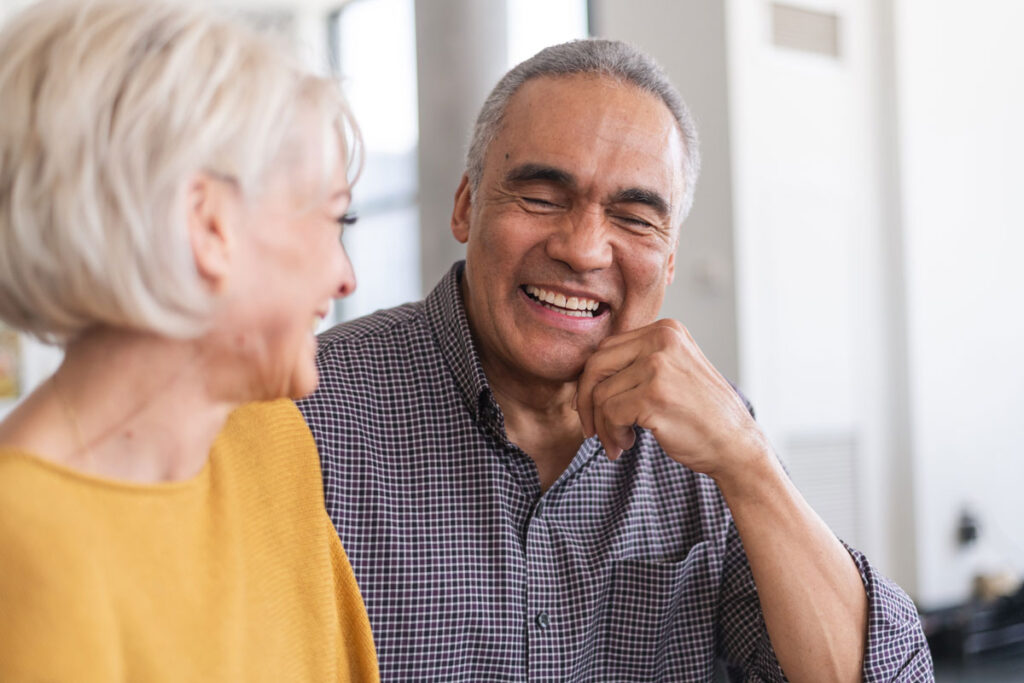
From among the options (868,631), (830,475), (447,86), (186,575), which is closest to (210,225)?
(186,575)

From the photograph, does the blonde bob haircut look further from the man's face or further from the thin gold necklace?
the man's face

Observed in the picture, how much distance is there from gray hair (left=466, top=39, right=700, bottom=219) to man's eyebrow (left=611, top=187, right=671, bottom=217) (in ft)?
0.39

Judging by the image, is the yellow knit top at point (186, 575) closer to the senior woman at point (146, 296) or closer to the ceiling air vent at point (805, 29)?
the senior woman at point (146, 296)

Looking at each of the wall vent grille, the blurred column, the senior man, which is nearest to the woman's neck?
the senior man

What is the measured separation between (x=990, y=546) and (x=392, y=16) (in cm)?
475

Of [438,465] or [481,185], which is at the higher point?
[481,185]

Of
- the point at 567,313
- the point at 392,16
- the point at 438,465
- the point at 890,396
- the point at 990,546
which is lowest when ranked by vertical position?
the point at 990,546

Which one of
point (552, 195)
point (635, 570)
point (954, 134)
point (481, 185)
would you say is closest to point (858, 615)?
point (635, 570)

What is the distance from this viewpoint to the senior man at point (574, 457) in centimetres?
134

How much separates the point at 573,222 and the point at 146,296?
0.79m

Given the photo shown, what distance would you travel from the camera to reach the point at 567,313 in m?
1.46

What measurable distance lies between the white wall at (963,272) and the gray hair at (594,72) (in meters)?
3.27

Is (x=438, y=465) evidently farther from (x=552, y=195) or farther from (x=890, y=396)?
(x=890, y=396)

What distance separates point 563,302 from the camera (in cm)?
146
